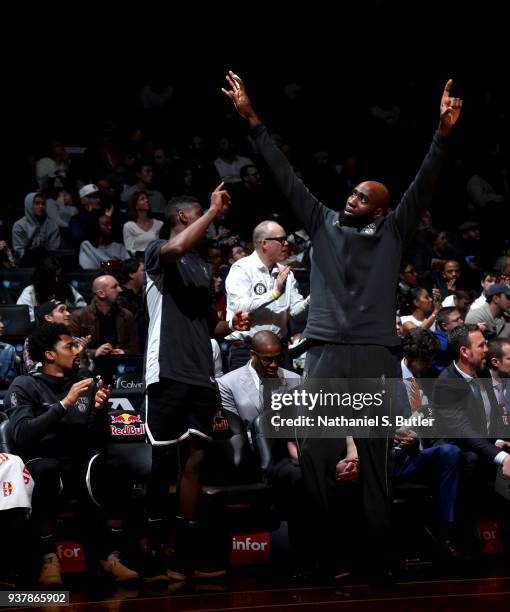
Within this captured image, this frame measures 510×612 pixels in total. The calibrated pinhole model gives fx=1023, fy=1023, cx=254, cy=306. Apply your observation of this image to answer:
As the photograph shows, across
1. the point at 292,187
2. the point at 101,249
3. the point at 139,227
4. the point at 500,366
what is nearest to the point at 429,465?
the point at 500,366

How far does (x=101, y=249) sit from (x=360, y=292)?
18.4 ft

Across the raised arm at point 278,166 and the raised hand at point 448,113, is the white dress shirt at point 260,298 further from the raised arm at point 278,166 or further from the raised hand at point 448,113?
the raised hand at point 448,113

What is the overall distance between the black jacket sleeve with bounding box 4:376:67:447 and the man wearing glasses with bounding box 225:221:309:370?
→ 5.70 feet

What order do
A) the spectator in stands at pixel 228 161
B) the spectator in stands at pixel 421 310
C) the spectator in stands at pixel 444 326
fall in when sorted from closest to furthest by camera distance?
the spectator in stands at pixel 444 326
the spectator in stands at pixel 421 310
the spectator in stands at pixel 228 161

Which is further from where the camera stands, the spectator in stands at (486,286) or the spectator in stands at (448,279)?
the spectator in stands at (448,279)

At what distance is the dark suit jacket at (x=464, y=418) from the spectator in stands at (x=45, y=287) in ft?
11.6

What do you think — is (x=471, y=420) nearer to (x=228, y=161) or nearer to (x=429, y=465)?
(x=429, y=465)

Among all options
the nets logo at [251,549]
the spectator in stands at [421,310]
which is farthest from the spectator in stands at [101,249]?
the nets logo at [251,549]

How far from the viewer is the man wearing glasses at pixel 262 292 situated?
22.6 ft

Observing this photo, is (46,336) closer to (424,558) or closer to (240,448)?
(240,448)

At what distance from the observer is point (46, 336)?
572 cm

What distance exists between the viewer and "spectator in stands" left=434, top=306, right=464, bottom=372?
7.91m

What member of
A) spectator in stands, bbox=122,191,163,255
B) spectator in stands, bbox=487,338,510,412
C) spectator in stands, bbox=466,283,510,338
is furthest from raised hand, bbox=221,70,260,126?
spectator in stands, bbox=122,191,163,255

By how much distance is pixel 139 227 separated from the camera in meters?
10.3
